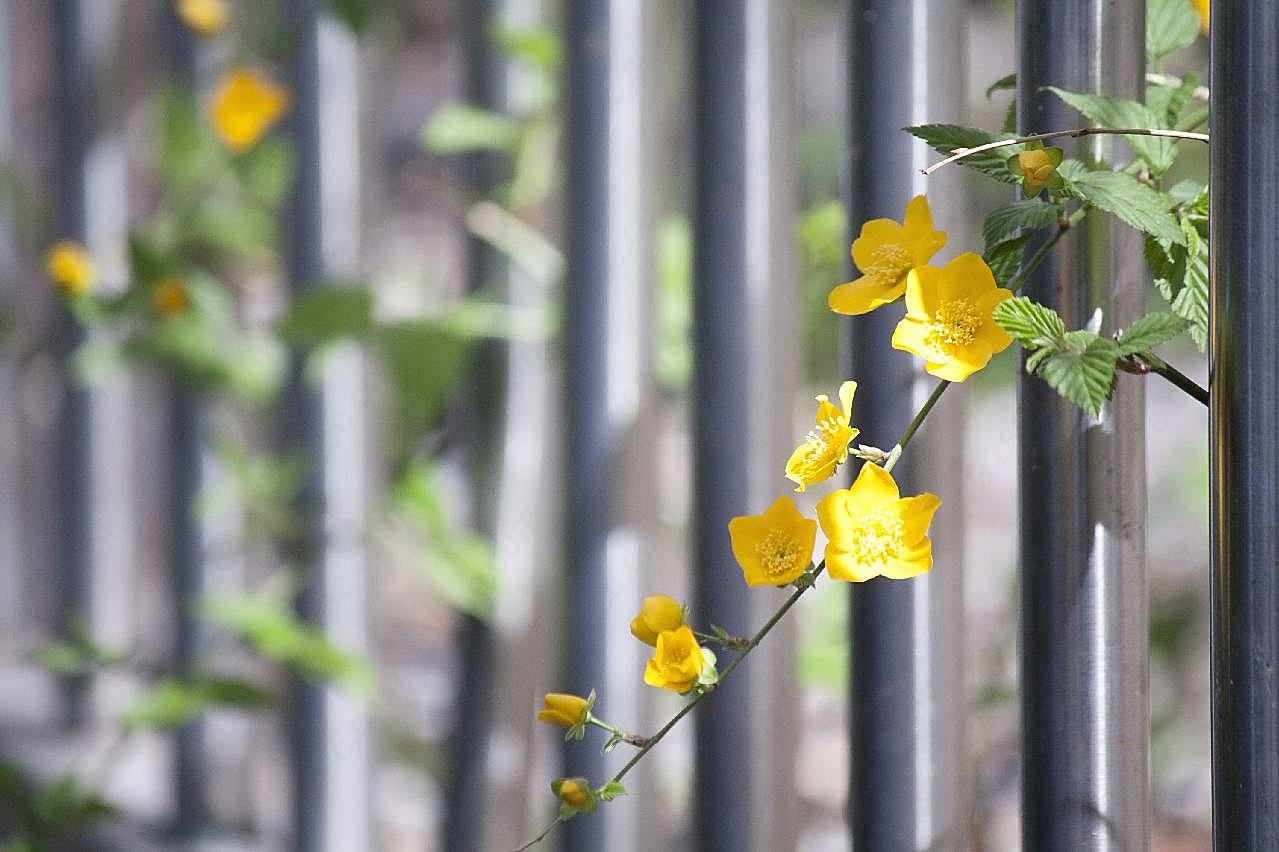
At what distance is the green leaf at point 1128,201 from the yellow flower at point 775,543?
0.10 meters

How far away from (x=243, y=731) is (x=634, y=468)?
1.48ft

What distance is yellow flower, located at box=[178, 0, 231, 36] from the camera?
0.78 metres

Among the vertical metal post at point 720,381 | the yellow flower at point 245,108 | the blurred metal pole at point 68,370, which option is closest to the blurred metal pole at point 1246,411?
the vertical metal post at point 720,381

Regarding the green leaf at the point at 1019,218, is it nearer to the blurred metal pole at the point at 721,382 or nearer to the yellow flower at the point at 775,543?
the yellow flower at the point at 775,543

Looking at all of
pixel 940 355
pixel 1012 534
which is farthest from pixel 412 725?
pixel 940 355

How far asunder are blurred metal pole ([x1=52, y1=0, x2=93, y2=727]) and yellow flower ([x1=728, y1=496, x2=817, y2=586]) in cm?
72

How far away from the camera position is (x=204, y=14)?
78 cm

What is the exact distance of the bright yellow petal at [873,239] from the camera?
32 centimetres

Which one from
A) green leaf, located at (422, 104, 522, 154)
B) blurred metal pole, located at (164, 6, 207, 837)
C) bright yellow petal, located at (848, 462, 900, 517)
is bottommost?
blurred metal pole, located at (164, 6, 207, 837)

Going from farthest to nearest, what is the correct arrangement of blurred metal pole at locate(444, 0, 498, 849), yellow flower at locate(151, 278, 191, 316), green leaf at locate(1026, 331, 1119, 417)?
yellow flower at locate(151, 278, 191, 316) → blurred metal pole at locate(444, 0, 498, 849) → green leaf at locate(1026, 331, 1119, 417)

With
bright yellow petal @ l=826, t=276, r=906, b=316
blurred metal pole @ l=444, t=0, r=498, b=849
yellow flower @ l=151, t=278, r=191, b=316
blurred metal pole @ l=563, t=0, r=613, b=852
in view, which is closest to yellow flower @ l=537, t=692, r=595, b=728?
bright yellow petal @ l=826, t=276, r=906, b=316

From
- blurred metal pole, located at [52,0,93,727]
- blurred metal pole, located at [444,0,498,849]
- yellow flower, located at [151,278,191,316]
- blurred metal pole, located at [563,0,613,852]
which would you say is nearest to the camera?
blurred metal pole, located at [563,0,613,852]

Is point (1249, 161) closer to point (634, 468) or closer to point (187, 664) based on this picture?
point (634, 468)

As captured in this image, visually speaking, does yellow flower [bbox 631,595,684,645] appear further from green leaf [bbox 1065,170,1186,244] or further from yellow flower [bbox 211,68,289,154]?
yellow flower [bbox 211,68,289,154]
